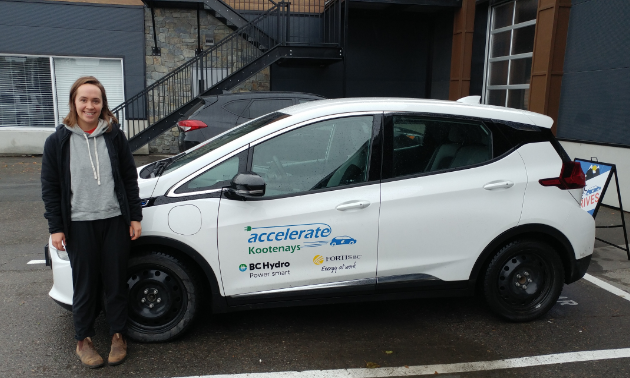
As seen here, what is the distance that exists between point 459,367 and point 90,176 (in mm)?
2679

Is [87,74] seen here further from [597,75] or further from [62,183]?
[597,75]

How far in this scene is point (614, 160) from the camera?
317 inches

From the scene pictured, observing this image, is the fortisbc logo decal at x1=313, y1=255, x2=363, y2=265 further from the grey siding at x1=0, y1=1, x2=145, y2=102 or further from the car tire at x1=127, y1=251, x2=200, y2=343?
the grey siding at x1=0, y1=1, x2=145, y2=102

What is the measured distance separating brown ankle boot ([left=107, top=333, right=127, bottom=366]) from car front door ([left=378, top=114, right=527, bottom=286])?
5.91 ft

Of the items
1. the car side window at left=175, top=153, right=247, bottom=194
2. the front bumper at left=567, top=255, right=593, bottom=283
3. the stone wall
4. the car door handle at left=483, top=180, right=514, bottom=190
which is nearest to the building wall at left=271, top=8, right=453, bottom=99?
the stone wall

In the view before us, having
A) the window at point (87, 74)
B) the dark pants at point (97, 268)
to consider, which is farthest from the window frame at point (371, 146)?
the window at point (87, 74)

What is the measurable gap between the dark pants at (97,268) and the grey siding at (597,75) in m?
7.63

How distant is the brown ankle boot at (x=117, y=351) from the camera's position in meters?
3.32

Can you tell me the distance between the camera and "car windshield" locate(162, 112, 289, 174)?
373cm

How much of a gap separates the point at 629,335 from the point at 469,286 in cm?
128

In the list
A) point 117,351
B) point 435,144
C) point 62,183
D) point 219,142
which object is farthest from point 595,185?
point 62,183

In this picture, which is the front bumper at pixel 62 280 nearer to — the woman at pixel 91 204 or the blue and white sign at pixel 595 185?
the woman at pixel 91 204

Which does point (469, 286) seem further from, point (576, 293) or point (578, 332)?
point (576, 293)

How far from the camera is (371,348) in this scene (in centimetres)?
362
